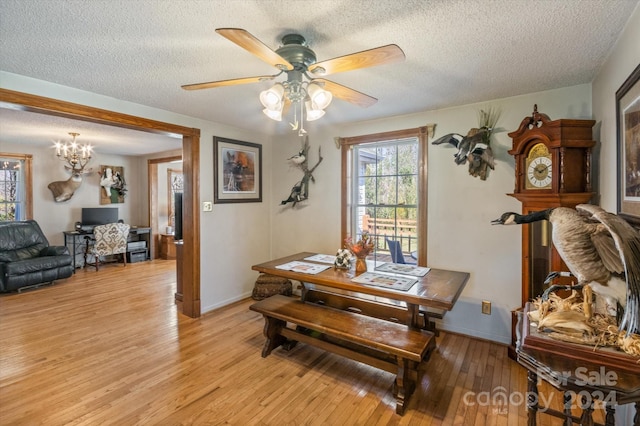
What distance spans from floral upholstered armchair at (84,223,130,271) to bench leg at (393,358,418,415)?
588 centimetres

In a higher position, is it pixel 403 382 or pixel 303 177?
pixel 303 177

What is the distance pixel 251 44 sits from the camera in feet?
4.26

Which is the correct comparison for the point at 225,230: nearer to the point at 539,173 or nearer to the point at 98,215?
the point at 539,173

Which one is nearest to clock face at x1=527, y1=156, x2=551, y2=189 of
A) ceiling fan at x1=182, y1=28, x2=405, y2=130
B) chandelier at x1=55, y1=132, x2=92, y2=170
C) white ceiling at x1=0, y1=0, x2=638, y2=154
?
white ceiling at x1=0, y1=0, x2=638, y2=154

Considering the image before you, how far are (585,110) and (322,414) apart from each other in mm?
3038

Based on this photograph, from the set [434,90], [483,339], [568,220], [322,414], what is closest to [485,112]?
[434,90]

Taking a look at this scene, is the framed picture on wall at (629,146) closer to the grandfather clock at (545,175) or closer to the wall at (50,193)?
the grandfather clock at (545,175)

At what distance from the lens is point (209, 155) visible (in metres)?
3.59

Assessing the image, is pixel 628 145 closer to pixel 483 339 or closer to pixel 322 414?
pixel 483 339

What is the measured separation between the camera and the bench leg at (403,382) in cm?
192

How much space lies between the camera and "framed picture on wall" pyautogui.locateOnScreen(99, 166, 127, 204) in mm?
6281

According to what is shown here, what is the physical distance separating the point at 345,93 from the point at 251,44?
0.71m

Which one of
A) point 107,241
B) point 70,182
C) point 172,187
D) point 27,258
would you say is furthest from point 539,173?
point 70,182

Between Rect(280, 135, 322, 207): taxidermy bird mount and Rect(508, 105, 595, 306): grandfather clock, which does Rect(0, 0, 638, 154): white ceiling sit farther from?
Rect(280, 135, 322, 207): taxidermy bird mount
